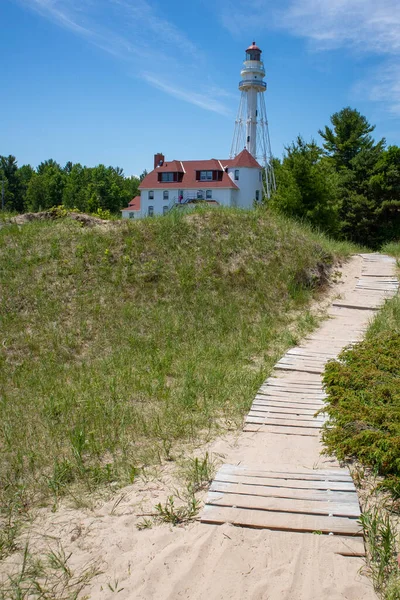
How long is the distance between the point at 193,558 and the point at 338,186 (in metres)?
34.3

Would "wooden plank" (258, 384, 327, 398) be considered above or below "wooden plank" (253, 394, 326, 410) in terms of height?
above

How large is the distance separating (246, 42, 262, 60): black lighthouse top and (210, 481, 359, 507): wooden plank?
52.4m

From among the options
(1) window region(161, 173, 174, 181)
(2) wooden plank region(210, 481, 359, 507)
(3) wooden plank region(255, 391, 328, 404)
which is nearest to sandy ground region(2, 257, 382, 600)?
(2) wooden plank region(210, 481, 359, 507)

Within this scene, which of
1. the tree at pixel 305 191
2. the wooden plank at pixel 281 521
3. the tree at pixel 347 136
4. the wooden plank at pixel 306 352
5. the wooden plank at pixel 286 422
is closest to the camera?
the wooden plank at pixel 281 521

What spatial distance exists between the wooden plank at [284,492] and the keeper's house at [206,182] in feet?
138

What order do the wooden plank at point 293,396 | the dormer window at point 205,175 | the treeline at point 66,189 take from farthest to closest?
the treeline at point 66,189, the dormer window at point 205,175, the wooden plank at point 293,396

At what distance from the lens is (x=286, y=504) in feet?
12.4

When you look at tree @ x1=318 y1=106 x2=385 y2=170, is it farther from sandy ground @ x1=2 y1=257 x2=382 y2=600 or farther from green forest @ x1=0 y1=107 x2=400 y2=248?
sandy ground @ x1=2 y1=257 x2=382 y2=600

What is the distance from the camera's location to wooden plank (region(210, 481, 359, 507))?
12.6 feet

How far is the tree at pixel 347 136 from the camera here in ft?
124

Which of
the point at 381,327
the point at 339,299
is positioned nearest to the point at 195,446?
the point at 381,327

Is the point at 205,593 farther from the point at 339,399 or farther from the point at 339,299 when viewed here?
the point at 339,299

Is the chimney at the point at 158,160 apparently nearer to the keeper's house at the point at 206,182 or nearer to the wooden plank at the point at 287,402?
the keeper's house at the point at 206,182

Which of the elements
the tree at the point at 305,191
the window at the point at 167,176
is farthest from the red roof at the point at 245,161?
the tree at the point at 305,191
